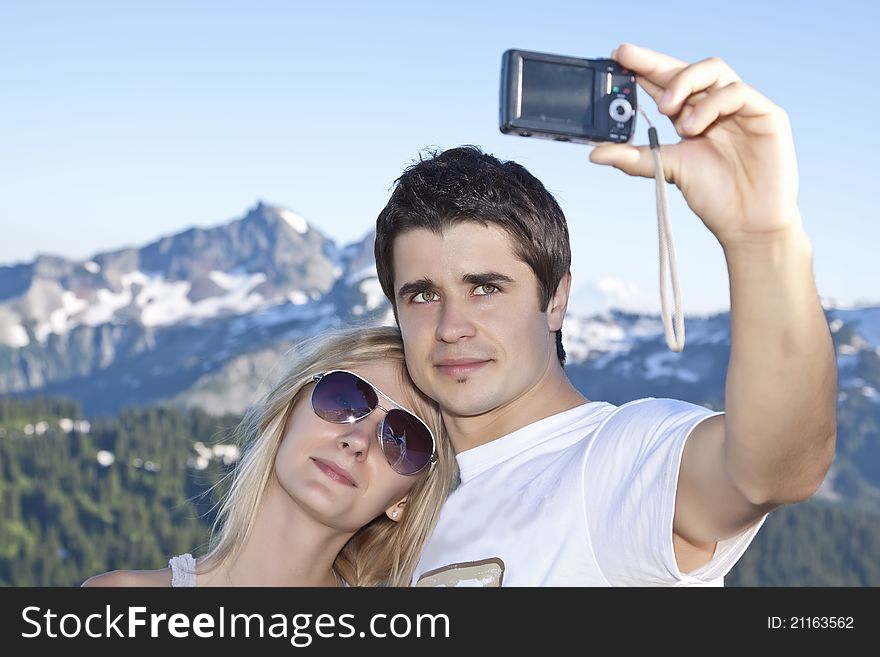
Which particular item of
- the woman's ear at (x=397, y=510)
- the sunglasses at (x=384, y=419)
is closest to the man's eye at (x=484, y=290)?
the sunglasses at (x=384, y=419)

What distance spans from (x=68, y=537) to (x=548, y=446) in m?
180

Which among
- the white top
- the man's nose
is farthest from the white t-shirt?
the white top

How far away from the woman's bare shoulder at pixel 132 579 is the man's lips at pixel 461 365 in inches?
106

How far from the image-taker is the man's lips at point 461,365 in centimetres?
525

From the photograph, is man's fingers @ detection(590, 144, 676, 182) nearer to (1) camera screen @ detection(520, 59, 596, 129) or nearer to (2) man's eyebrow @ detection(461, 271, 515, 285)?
(1) camera screen @ detection(520, 59, 596, 129)

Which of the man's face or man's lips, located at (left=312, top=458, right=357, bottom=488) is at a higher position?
the man's face

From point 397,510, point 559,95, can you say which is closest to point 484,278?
point 559,95

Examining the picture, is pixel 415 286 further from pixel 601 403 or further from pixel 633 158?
pixel 633 158

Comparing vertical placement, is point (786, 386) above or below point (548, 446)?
above

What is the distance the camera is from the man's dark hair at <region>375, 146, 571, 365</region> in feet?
17.5

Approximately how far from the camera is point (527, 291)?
532 centimetres

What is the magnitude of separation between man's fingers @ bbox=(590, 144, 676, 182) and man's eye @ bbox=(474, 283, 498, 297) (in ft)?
5.76
